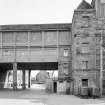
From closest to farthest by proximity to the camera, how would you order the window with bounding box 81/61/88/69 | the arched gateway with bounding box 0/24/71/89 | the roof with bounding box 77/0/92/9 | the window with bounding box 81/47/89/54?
the window with bounding box 81/61/88/69, the window with bounding box 81/47/89/54, the roof with bounding box 77/0/92/9, the arched gateway with bounding box 0/24/71/89

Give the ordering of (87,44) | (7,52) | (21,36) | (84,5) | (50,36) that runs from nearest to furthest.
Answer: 1. (87,44)
2. (84,5)
3. (50,36)
4. (7,52)
5. (21,36)

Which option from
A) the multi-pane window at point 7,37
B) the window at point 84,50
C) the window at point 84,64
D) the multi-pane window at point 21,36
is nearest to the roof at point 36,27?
the multi-pane window at point 21,36

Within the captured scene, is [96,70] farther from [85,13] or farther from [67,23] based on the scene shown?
[67,23]

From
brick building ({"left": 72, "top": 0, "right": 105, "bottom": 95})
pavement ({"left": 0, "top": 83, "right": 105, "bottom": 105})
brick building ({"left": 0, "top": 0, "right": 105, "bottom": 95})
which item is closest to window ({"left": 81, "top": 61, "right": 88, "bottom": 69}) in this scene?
brick building ({"left": 72, "top": 0, "right": 105, "bottom": 95})

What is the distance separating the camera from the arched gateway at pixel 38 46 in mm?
35938

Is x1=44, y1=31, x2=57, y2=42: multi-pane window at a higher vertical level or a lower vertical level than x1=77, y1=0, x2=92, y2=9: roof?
lower

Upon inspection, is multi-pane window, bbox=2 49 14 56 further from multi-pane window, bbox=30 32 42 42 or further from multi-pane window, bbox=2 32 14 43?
multi-pane window, bbox=30 32 42 42

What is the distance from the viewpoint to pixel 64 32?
36.5 m

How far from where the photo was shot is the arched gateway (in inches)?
1415

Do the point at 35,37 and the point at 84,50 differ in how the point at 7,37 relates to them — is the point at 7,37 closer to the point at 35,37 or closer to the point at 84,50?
the point at 35,37

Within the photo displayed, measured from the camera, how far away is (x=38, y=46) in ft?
120

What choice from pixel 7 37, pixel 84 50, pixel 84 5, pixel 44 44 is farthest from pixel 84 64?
pixel 7 37

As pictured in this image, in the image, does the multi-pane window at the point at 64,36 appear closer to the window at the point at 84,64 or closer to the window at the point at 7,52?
the window at the point at 84,64

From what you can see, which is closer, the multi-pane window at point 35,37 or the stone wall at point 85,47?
the stone wall at point 85,47
